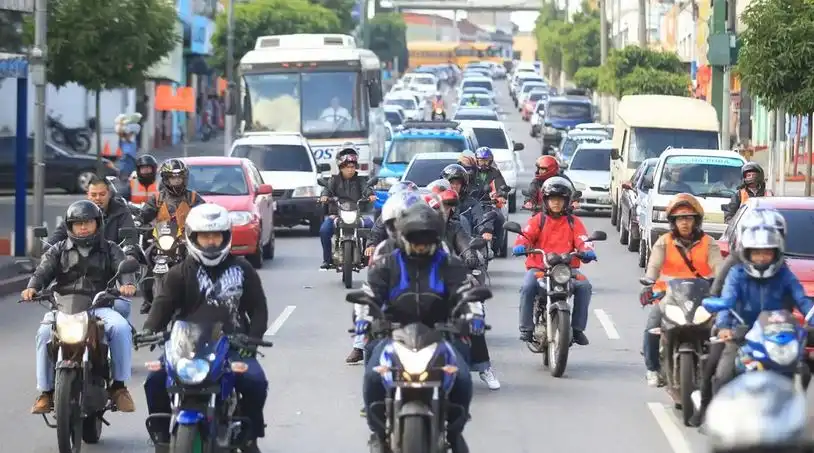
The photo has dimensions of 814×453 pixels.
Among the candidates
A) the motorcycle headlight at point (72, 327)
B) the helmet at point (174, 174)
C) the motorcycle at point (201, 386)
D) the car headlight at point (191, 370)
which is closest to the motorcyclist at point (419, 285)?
the motorcycle at point (201, 386)

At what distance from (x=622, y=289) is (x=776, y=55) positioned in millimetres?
8754

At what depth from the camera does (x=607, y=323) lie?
61.8 feet

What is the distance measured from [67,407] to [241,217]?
1339cm

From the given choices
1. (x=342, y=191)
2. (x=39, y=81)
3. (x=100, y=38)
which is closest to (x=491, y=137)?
(x=100, y=38)

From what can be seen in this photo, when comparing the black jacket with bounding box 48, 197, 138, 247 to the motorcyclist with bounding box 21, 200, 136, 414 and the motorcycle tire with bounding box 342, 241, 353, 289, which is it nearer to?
the motorcyclist with bounding box 21, 200, 136, 414

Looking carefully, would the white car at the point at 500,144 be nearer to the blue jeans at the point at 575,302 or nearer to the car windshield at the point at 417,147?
the car windshield at the point at 417,147

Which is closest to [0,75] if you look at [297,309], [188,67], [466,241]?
[297,309]

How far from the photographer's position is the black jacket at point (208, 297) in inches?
365

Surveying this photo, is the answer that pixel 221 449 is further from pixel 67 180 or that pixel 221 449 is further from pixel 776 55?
pixel 67 180

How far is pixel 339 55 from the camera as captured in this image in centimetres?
3806

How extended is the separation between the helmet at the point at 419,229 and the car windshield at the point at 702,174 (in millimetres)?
17425

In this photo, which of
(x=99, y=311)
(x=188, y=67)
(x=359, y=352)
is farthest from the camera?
(x=188, y=67)

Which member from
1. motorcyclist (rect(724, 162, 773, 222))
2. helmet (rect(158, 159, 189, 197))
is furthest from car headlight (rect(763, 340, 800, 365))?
motorcyclist (rect(724, 162, 773, 222))

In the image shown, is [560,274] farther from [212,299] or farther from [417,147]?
[417,147]
